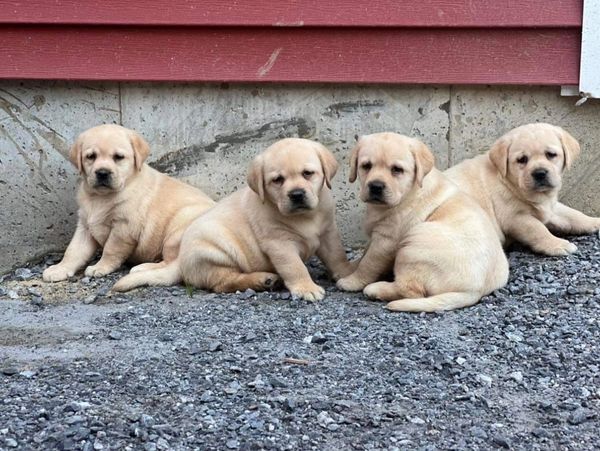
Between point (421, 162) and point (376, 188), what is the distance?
14.1 inches

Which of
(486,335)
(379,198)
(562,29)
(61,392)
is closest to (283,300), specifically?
(379,198)

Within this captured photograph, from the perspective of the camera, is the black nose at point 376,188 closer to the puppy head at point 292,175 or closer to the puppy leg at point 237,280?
the puppy head at point 292,175

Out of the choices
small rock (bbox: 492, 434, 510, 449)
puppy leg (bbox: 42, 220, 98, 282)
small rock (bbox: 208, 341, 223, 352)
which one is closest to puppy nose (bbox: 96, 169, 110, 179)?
puppy leg (bbox: 42, 220, 98, 282)

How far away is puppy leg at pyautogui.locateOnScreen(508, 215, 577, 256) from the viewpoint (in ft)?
22.0

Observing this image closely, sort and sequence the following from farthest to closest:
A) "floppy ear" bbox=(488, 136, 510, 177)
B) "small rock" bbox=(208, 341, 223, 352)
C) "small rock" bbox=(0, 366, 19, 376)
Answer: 1. "floppy ear" bbox=(488, 136, 510, 177)
2. "small rock" bbox=(208, 341, 223, 352)
3. "small rock" bbox=(0, 366, 19, 376)

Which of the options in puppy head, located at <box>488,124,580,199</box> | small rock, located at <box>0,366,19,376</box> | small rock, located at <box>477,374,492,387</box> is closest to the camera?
small rock, located at <box>477,374,492,387</box>

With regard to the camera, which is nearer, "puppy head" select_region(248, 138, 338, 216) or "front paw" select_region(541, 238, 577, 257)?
"puppy head" select_region(248, 138, 338, 216)

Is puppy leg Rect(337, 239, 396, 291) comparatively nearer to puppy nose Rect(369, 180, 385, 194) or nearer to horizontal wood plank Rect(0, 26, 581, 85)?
puppy nose Rect(369, 180, 385, 194)

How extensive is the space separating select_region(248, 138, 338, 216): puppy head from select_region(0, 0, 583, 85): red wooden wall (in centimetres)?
121

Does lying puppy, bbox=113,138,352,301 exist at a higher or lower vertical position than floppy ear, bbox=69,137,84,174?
lower

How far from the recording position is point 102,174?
682 centimetres

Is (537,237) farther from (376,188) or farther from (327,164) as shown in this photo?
(327,164)

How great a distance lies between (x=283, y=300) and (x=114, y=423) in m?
2.24

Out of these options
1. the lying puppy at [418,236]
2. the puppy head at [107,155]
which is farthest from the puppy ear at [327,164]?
the puppy head at [107,155]
